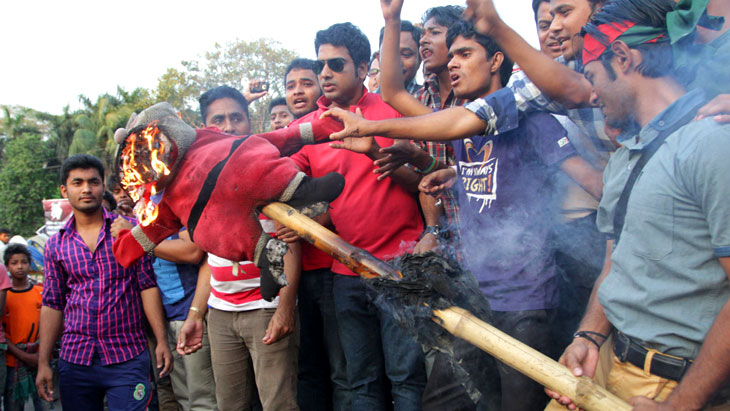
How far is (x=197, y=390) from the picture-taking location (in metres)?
4.24

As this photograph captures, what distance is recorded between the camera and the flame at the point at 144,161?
209 centimetres

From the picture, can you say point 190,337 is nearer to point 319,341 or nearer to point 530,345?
point 319,341

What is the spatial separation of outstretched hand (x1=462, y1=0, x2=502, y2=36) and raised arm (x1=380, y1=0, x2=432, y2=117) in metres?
0.50

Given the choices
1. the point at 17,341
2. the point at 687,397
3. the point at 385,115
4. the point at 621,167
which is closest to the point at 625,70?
the point at 621,167

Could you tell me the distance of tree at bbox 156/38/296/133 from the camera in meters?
9.60

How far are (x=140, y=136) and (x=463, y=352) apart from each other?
188 cm

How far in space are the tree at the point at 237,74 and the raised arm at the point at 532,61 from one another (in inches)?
167

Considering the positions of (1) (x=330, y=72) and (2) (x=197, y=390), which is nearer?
(1) (x=330, y=72)

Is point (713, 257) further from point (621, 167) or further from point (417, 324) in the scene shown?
point (417, 324)

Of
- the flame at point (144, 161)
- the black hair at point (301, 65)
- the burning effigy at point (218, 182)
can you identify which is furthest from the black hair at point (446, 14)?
the flame at point (144, 161)

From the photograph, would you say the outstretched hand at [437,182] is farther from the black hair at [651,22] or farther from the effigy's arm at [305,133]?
the black hair at [651,22]

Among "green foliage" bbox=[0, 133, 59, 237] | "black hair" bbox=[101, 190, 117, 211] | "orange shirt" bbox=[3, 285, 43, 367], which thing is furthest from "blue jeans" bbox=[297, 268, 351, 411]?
"green foliage" bbox=[0, 133, 59, 237]

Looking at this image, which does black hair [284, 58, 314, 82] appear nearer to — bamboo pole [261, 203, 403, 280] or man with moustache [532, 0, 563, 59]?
man with moustache [532, 0, 563, 59]

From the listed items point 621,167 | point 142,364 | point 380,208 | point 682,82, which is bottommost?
point 142,364
